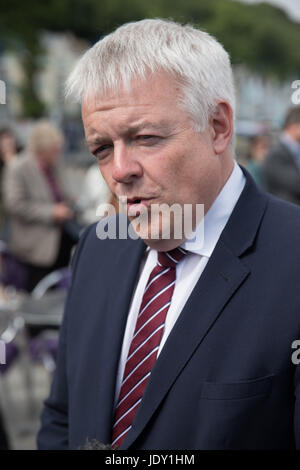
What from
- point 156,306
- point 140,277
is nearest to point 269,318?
point 156,306

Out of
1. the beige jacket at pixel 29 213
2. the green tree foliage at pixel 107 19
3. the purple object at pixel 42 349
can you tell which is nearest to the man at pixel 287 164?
the beige jacket at pixel 29 213

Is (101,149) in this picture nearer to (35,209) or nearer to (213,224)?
(213,224)

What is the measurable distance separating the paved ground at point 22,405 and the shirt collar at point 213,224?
2.87 metres

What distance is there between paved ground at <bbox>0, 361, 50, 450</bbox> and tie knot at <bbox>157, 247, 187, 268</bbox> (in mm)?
2785

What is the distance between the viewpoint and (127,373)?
1.45 m

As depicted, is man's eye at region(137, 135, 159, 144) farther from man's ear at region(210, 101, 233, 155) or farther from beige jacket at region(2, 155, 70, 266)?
beige jacket at region(2, 155, 70, 266)

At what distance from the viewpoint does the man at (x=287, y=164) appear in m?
4.95

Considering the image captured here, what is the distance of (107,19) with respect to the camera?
645 inches

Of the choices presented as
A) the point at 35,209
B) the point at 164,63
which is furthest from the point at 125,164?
the point at 35,209

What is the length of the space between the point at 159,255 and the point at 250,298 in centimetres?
29

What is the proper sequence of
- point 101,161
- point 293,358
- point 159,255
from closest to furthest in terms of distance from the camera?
point 293,358
point 101,161
point 159,255

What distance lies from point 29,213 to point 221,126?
4.13 metres

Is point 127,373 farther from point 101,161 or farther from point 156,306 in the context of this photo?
point 101,161

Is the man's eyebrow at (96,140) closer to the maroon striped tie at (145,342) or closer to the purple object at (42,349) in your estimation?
the maroon striped tie at (145,342)
